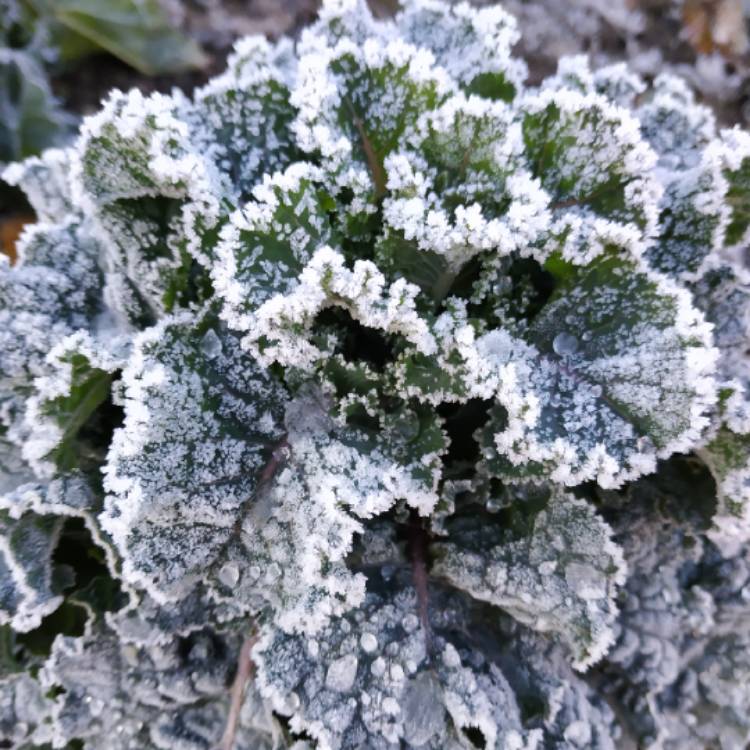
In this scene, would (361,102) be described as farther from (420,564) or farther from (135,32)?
(135,32)

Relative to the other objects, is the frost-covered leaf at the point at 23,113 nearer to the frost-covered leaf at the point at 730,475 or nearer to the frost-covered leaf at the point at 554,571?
the frost-covered leaf at the point at 554,571

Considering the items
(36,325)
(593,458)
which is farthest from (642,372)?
(36,325)

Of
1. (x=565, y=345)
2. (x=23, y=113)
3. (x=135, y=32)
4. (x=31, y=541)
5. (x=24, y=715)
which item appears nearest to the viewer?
(x=565, y=345)

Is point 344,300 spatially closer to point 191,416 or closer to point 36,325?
point 191,416

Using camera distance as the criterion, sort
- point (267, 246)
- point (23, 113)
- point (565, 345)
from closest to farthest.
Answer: point (267, 246) → point (565, 345) → point (23, 113)

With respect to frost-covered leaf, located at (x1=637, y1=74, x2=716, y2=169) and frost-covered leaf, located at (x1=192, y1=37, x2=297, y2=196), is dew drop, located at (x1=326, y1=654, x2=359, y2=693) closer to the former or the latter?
frost-covered leaf, located at (x1=192, y1=37, x2=297, y2=196)

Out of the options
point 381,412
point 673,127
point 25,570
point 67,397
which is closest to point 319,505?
point 381,412
